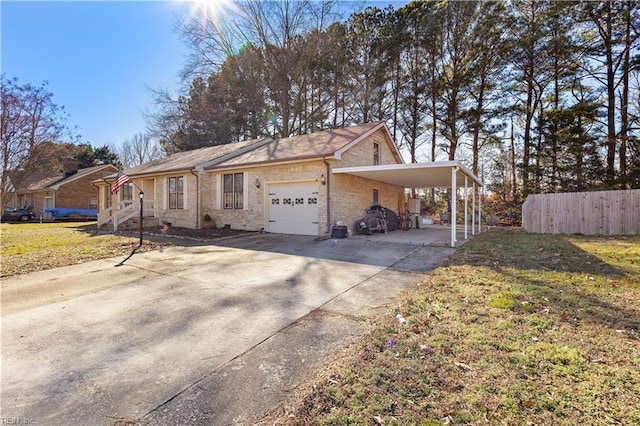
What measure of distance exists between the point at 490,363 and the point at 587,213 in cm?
1425

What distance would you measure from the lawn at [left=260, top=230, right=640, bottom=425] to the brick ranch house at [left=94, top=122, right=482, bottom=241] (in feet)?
23.9

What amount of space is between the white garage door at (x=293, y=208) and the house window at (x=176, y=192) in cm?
550

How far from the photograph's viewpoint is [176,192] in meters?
15.7

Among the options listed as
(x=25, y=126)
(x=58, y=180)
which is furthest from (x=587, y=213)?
(x=58, y=180)

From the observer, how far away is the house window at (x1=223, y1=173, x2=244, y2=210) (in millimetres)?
13766

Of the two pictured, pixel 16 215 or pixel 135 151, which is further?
pixel 135 151

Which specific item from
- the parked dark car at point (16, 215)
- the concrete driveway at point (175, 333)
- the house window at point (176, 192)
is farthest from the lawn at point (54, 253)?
the parked dark car at point (16, 215)

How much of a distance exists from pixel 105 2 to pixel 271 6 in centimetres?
1526

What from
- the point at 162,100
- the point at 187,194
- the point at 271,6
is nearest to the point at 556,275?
the point at 187,194

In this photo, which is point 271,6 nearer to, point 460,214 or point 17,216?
point 460,214

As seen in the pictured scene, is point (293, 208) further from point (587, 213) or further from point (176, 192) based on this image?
point (587, 213)

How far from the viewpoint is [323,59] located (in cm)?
2234

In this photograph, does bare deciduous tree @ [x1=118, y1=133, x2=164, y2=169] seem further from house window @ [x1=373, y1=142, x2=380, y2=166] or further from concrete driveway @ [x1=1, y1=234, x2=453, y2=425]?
concrete driveway @ [x1=1, y1=234, x2=453, y2=425]

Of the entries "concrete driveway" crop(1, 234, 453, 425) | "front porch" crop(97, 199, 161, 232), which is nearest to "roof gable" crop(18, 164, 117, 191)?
"front porch" crop(97, 199, 161, 232)
